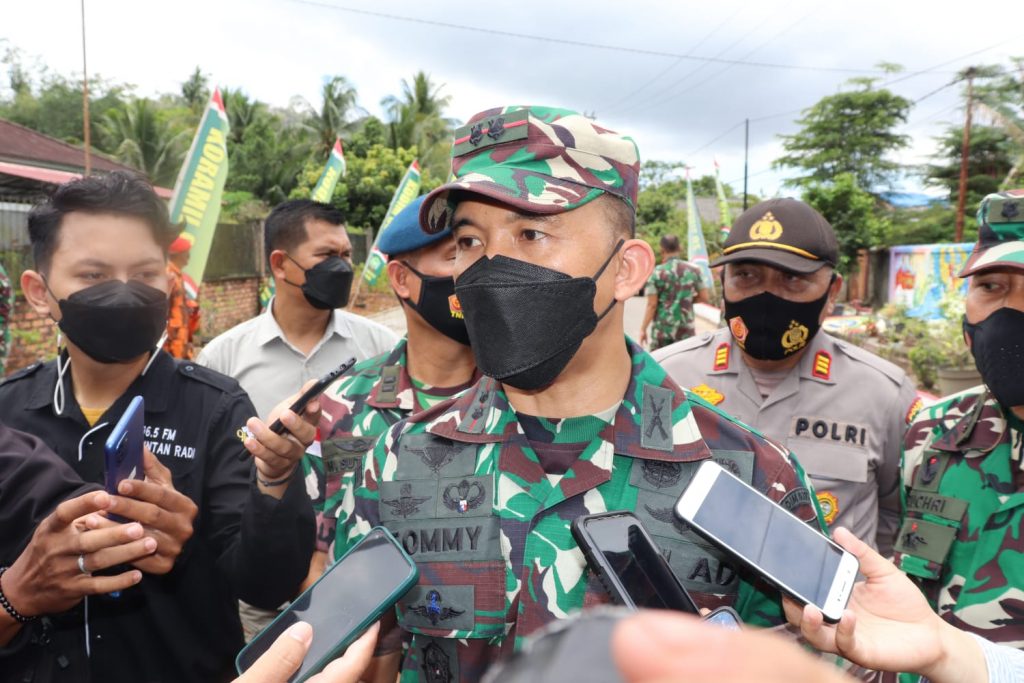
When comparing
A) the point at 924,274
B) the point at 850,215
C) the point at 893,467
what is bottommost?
the point at 893,467

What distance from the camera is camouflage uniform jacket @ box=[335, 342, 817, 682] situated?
5.03 feet

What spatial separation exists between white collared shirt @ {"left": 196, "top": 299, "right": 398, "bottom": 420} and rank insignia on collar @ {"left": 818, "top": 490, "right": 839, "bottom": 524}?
95.1 inches

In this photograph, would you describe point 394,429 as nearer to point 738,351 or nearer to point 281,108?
point 738,351

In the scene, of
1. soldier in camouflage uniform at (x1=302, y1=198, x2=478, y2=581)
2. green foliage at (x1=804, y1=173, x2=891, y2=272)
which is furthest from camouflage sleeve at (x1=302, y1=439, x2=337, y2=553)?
green foliage at (x1=804, y1=173, x2=891, y2=272)

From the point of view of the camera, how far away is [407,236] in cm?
296

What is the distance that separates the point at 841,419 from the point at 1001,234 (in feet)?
2.88

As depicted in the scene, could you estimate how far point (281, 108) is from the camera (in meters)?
45.8

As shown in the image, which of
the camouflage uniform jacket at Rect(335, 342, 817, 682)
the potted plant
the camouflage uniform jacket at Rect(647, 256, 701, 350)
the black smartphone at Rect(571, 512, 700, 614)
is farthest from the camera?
the camouflage uniform jacket at Rect(647, 256, 701, 350)

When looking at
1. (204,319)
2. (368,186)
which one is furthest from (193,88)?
(204,319)

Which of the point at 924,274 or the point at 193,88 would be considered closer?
the point at 924,274

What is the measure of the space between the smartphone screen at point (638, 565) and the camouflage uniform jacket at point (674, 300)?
22.6 feet

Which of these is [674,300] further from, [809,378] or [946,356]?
[809,378]

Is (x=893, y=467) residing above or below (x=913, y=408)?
below

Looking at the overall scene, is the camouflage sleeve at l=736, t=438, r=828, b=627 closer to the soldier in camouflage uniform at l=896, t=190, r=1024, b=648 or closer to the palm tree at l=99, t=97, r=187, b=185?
the soldier in camouflage uniform at l=896, t=190, r=1024, b=648
